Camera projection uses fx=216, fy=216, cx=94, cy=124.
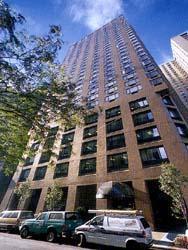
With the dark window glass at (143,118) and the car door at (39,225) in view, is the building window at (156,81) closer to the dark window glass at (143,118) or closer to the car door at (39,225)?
the dark window glass at (143,118)

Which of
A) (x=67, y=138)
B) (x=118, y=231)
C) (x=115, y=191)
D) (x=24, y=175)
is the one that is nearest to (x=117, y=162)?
(x=115, y=191)

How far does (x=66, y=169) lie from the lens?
32.9m

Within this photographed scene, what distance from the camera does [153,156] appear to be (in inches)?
1038

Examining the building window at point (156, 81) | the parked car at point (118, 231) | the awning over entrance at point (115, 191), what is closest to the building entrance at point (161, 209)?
the awning over entrance at point (115, 191)

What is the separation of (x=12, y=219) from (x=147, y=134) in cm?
1878

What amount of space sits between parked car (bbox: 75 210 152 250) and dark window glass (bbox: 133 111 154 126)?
18171 millimetres

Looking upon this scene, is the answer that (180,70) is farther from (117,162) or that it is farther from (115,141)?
(117,162)

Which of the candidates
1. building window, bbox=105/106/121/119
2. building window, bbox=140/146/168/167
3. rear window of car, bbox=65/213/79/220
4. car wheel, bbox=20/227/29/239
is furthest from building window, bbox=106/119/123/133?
car wheel, bbox=20/227/29/239

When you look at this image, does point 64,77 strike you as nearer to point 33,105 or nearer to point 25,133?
point 33,105

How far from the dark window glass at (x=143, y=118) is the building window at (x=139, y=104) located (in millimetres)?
1686

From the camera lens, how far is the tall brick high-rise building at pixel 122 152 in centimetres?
2481

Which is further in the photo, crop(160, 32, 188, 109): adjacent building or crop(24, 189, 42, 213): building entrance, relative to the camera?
crop(160, 32, 188, 109): adjacent building

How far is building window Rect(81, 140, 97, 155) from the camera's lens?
32.4 meters

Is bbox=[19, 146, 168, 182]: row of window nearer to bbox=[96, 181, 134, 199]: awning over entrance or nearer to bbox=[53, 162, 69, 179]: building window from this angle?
bbox=[53, 162, 69, 179]: building window
